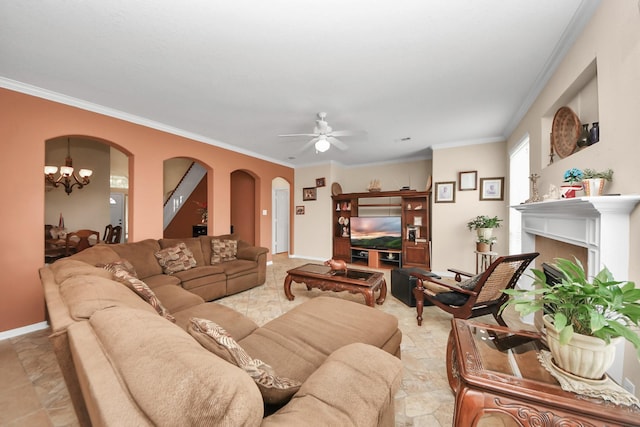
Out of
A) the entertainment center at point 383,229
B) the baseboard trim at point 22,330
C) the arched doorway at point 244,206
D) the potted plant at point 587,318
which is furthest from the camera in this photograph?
the arched doorway at point 244,206

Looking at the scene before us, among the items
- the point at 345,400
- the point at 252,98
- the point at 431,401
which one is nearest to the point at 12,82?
the point at 252,98

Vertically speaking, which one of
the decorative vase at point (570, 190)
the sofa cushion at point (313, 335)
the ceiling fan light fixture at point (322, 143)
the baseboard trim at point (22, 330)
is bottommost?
the baseboard trim at point (22, 330)

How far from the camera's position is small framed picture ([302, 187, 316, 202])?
6.49m

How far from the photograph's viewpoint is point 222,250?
399cm

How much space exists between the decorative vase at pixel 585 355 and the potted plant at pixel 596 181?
1.03 m

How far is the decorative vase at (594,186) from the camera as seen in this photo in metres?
1.51

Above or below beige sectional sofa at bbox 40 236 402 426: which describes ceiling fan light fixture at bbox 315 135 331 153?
above

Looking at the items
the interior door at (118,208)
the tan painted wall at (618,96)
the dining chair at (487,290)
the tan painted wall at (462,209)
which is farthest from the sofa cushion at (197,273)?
the interior door at (118,208)

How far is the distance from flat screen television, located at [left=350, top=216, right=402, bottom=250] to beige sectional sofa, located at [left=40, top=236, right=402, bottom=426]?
12.5 feet

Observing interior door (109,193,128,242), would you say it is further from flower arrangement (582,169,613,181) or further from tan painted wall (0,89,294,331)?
flower arrangement (582,169,613,181)

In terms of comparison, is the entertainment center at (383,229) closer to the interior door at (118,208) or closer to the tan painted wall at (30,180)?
the tan painted wall at (30,180)

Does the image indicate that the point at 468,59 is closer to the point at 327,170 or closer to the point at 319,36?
the point at 319,36

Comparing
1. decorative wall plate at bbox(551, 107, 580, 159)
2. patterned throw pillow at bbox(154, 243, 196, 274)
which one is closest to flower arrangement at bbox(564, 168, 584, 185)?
decorative wall plate at bbox(551, 107, 580, 159)

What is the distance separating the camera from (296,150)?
5.23 m
